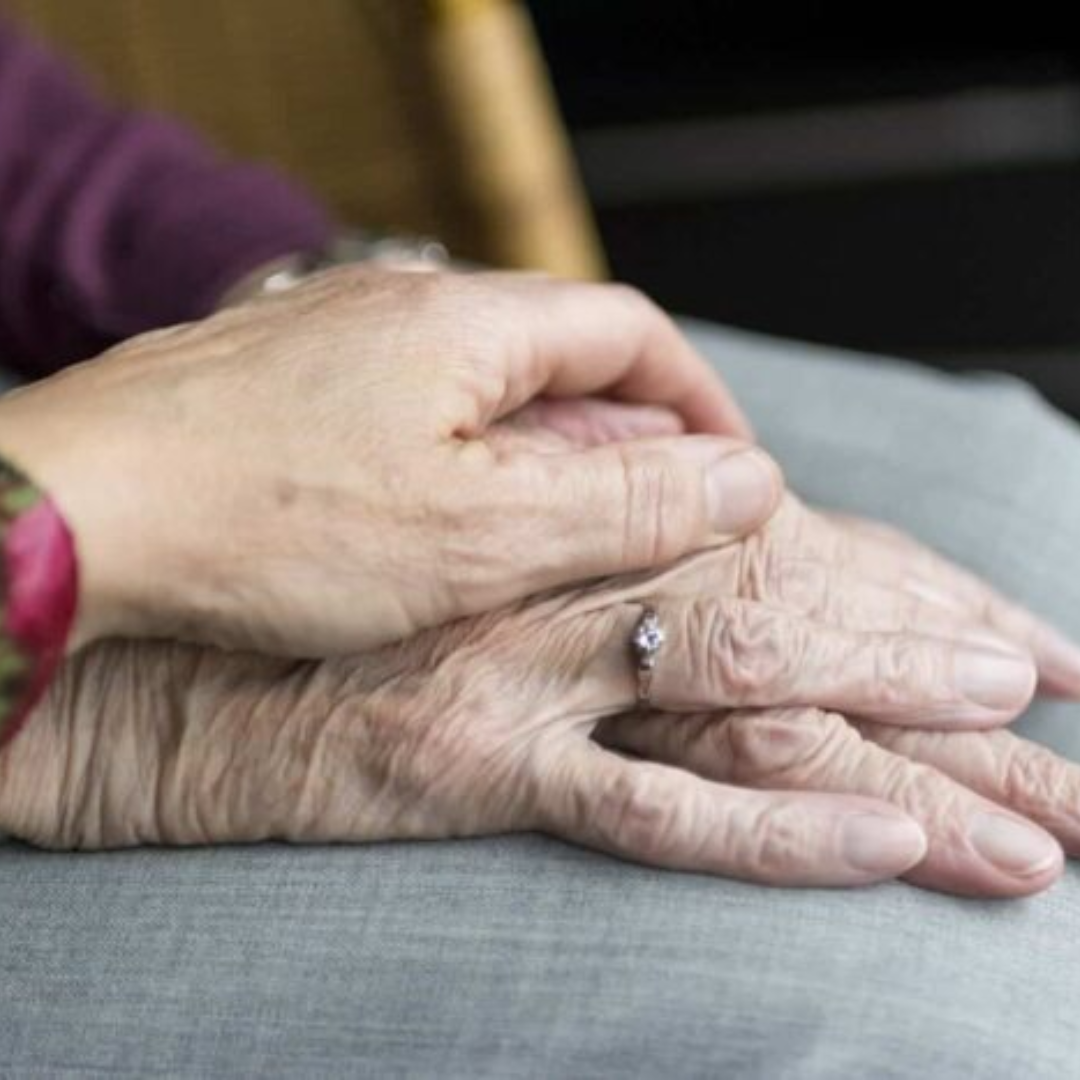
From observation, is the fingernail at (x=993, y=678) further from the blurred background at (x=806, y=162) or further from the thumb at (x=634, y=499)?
the blurred background at (x=806, y=162)

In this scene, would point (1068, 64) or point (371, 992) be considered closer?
point (371, 992)

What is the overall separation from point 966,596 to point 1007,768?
0.44 feet

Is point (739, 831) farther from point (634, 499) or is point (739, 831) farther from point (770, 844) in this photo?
point (634, 499)

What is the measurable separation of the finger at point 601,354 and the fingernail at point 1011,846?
0.27m

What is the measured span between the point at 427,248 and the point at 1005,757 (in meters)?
0.51

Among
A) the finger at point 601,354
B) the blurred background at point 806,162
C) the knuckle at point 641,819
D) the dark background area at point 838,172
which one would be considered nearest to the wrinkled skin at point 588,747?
the knuckle at point 641,819

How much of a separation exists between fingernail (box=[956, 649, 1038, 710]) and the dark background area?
149 centimetres

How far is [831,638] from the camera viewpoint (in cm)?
81

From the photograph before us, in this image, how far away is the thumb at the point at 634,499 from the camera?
2.61 ft

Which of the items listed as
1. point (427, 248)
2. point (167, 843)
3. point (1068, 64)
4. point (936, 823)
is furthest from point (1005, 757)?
point (1068, 64)

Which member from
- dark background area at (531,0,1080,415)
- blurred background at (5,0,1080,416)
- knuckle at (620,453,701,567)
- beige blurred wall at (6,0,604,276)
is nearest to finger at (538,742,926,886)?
knuckle at (620,453,701,567)

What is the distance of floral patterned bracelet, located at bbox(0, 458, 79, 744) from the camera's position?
A: 2.27 ft

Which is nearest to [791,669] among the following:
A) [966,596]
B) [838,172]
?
[966,596]

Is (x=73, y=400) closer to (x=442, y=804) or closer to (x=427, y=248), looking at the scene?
(x=442, y=804)
